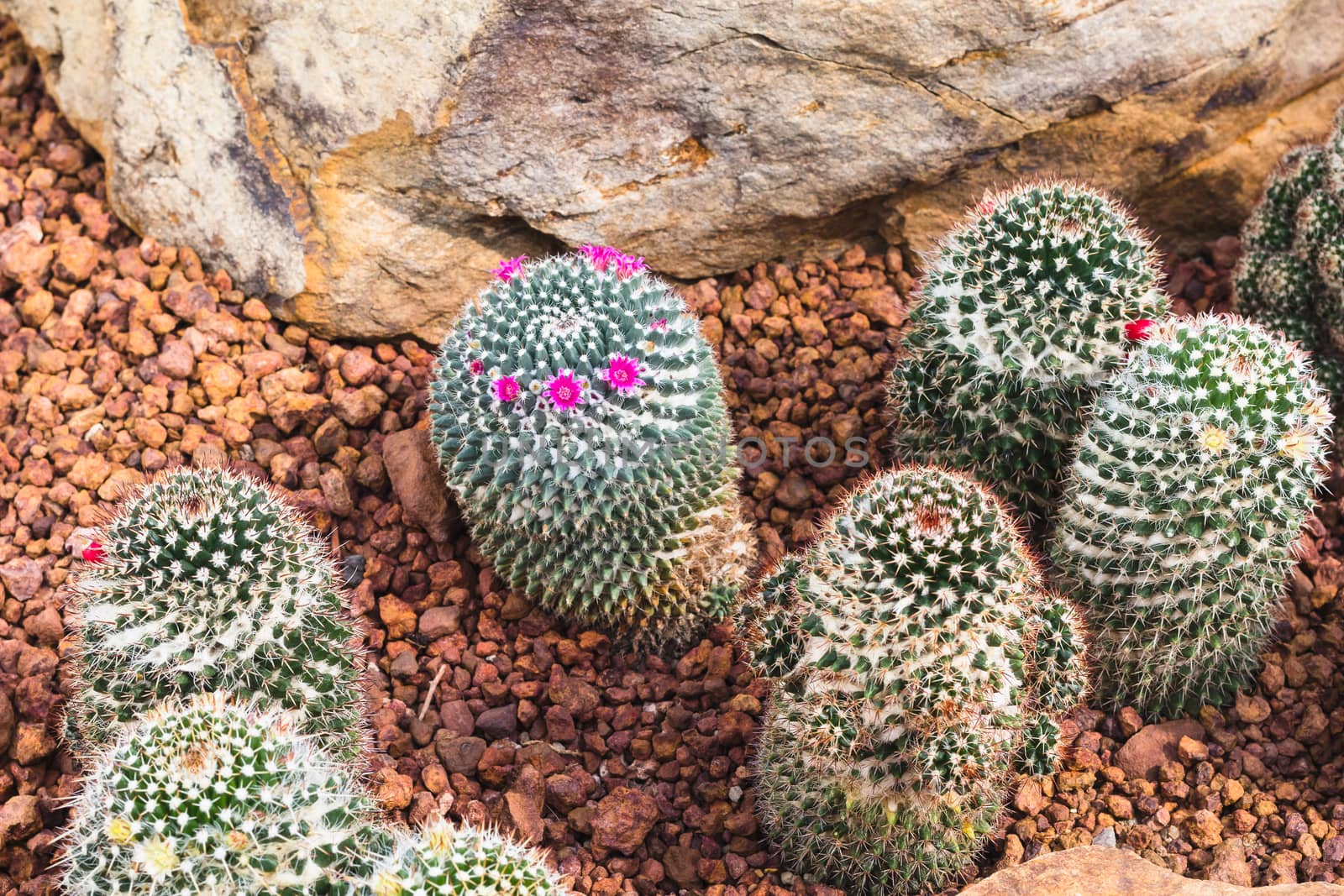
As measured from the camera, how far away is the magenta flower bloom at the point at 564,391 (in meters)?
3.53

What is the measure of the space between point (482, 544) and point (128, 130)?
2.25 meters

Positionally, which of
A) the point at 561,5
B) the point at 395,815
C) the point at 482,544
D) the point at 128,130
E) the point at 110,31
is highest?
the point at 561,5

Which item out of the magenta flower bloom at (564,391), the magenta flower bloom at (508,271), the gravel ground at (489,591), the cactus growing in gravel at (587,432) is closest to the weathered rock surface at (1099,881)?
the gravel ground at (489,591)

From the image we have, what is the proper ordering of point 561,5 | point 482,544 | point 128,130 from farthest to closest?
1. point 128,130
2. point 561,5
3. point 482,544

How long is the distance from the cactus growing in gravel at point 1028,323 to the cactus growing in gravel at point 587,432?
0.75 meters

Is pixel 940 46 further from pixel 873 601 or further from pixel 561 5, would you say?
pixel 873 601

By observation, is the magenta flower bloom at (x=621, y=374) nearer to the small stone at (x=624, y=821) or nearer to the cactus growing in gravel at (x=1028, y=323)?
the cactus growing in gravel at (x=1028, y=323)

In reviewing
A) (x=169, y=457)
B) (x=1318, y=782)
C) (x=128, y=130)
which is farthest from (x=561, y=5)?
(x=1318, y=782)

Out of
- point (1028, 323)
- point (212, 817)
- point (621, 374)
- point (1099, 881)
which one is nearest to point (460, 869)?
point (212, 817)

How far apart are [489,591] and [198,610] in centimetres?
126

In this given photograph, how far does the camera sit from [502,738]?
409cm

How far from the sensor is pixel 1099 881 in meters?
3.26

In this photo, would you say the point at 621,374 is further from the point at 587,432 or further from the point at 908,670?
the point at 908,670

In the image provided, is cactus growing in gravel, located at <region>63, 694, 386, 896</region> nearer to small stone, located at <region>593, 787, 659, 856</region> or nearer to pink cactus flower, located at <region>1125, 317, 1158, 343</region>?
small stone, located at <region>593, 787, 659, 856</region>
